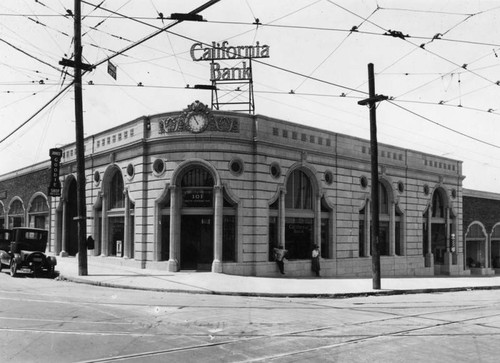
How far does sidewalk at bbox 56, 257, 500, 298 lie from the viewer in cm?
1766

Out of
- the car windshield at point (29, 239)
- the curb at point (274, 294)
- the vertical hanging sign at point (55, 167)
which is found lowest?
the curb at point (274, 294)

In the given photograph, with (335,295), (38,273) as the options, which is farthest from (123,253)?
(335,295)

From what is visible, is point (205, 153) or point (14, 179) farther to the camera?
point (14, 179)

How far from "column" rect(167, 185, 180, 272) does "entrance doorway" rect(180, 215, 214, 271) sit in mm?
467

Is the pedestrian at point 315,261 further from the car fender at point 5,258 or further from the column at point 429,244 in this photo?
the car fender at point 5,258

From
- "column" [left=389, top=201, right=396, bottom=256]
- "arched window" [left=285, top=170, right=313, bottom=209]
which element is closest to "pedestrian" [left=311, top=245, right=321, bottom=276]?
"arched window" [left=285, top=170, right=313, bottom=209]

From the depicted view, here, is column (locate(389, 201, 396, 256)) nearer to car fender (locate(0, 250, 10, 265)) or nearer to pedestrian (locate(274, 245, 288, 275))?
pedestrian (locate(274, 245, 288, 275))

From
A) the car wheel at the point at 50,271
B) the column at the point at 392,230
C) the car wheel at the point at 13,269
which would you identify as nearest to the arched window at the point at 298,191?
the column at the point at 392,230

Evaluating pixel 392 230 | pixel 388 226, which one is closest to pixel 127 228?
pixel 388 226

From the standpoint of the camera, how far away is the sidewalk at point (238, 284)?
1766 cm

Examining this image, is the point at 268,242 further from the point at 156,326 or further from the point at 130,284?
the point at 156,326

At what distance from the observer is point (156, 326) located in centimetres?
1067

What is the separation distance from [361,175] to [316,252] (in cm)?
653

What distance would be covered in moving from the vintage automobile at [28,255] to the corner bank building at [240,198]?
3.98 m
